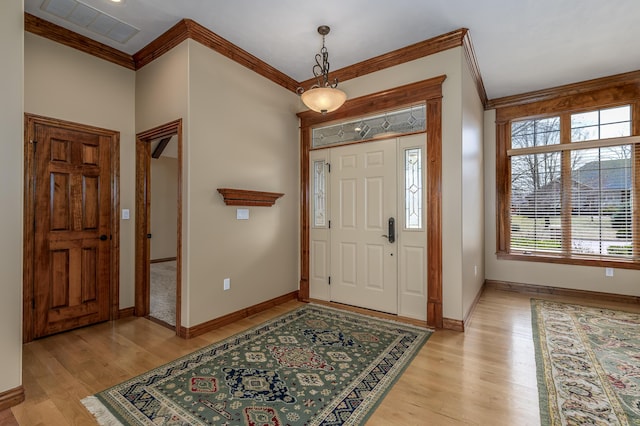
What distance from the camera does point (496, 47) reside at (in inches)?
138

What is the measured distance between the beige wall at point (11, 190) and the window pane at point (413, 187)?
341cm

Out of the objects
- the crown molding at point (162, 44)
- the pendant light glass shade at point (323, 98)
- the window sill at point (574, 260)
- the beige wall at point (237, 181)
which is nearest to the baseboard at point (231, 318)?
the beige wall at point (237, 181)

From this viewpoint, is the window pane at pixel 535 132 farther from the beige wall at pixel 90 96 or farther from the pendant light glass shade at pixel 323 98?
the beige wall at pixel 90 96

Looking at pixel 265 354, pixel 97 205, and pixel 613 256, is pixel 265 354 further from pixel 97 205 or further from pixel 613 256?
pixel 613 256

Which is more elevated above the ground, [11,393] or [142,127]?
[142,127]

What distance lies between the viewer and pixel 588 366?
2484mm

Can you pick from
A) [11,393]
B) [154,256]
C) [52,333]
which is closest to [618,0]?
[11,393]

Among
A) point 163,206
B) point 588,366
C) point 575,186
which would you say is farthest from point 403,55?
point 163,206

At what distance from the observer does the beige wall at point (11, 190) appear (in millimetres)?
1956

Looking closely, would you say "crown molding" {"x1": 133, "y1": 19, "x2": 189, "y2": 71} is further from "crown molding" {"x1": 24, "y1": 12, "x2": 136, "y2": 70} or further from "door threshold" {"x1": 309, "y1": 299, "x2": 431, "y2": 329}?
"door threshold" {"x1": 309, "y1": 299, "x2": 431, "y2": 329}

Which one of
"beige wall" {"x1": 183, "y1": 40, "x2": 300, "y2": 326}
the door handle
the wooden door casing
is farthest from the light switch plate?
the door handle

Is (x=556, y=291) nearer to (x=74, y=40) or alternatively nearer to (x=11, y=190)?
(x=11, y=190)

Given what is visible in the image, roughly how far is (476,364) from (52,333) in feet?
13.4

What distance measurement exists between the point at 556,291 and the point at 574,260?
535 mm
